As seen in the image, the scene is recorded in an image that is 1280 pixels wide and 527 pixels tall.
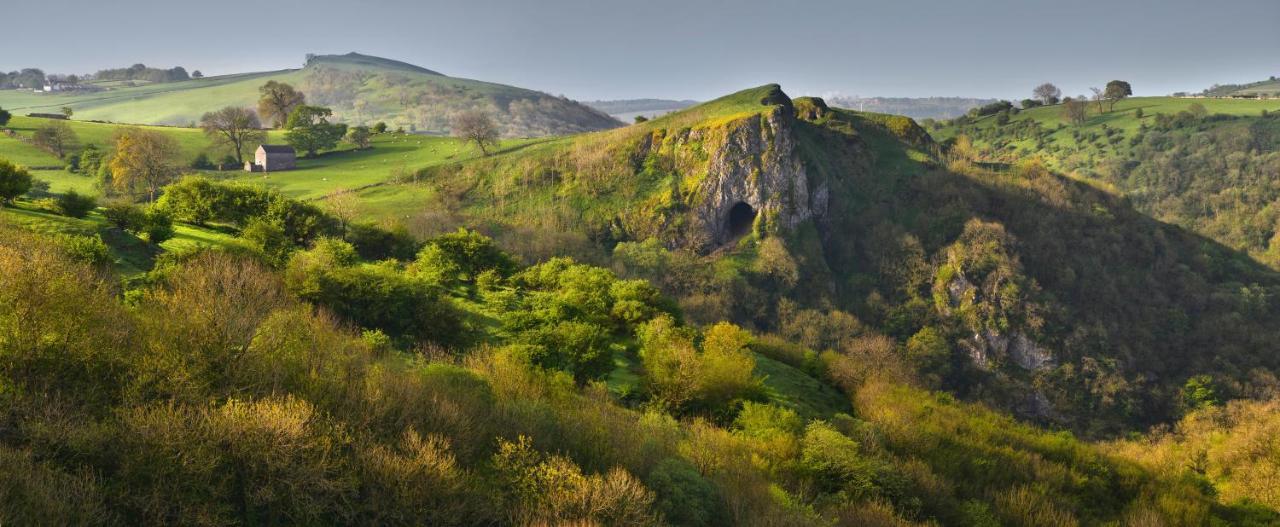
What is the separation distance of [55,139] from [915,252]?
143m

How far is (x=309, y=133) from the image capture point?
106625 millimetres

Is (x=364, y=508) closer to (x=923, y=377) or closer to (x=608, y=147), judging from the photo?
(x=923, y=377)

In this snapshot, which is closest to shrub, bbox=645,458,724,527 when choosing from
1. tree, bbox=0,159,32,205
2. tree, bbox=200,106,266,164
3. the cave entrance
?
tree, bbox=0,159,32,205

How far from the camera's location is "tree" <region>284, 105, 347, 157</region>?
4149 inches

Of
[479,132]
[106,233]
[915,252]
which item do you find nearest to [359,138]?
[479,132]

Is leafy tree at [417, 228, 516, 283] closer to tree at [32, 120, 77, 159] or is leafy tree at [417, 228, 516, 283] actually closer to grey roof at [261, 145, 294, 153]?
grey roof at [261, 145, 294, 153]

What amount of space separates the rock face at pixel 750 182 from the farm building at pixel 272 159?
6985cm

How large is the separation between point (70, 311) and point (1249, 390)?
129287 mm

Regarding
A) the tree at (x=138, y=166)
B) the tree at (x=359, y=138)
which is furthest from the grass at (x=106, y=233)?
the tree at (x=359, y=138)

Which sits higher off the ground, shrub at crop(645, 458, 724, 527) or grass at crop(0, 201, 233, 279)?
grass at crop(0, 201, 233, 279)

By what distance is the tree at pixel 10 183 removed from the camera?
27391 mm

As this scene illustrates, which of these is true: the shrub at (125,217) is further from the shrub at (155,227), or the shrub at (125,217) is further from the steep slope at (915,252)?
the steep slope at (915,252)

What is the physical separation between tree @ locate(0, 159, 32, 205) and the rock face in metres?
87.9

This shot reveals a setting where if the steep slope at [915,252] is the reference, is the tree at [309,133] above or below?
above
